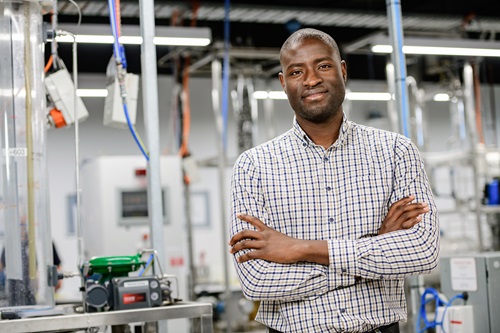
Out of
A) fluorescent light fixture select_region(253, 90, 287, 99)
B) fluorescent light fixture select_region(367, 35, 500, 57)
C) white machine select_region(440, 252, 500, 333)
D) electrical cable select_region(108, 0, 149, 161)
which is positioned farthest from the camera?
fluorescent light fixture select_region(253, 90, 287, 99)

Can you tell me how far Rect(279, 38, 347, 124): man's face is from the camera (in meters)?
2.29

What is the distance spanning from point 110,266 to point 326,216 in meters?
0.88

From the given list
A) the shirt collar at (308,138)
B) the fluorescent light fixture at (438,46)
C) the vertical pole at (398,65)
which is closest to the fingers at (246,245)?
the shirt collar at (308,138)

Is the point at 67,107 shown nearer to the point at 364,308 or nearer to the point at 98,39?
the point at 364,308

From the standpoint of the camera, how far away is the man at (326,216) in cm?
215

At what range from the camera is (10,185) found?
264 centimetres

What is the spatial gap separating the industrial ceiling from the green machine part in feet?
19.2

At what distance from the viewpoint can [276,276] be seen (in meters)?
2.16

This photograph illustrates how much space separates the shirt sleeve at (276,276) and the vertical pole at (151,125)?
0.69m

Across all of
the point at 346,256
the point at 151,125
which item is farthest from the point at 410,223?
the point at 151,125

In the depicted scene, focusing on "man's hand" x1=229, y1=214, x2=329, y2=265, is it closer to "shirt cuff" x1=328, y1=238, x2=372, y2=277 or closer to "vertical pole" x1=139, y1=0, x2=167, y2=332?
"shirt cuff" x1=328, y1=238, x2=372, y2=277

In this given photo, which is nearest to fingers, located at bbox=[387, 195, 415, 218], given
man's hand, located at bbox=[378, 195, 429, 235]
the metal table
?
man's hand, located at bbox=[378, 195, 429, 235]

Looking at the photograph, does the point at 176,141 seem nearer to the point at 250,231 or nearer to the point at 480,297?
the point at 480,297

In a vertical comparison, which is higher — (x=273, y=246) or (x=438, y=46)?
(x=438, y=46)
